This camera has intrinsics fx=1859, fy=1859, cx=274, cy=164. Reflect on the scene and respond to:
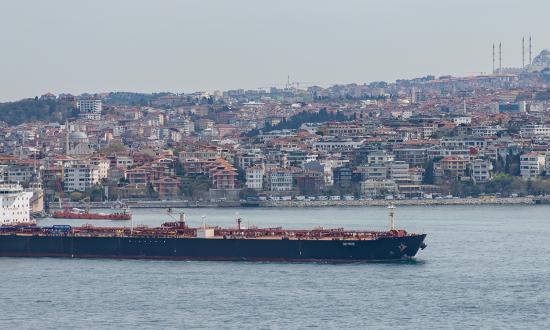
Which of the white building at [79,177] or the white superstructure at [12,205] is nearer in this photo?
the white superstructure at [12,205]

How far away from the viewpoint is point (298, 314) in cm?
3850

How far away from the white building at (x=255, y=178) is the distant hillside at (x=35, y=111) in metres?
59.2

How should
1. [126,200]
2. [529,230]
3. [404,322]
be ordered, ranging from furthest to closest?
[126,200], [529,230], [404,322]

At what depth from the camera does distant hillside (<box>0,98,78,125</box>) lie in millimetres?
151625

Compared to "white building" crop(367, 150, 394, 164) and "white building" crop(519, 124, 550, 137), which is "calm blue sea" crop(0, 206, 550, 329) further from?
"white building" crop(519, 124, 550, 137)

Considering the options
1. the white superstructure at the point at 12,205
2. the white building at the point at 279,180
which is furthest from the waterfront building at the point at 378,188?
the white superstructure at the point at 12,205

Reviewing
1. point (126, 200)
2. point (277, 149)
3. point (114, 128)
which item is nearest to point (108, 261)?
point (126, 200)

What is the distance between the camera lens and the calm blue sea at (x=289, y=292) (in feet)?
124

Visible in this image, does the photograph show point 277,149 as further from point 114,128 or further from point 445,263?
point 445,263

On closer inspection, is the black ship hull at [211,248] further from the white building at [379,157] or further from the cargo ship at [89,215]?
the white building at [379,157]

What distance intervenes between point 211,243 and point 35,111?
348ft

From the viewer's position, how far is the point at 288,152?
10256cm

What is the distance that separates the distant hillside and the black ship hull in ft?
330

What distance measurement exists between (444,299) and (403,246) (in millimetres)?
7247
